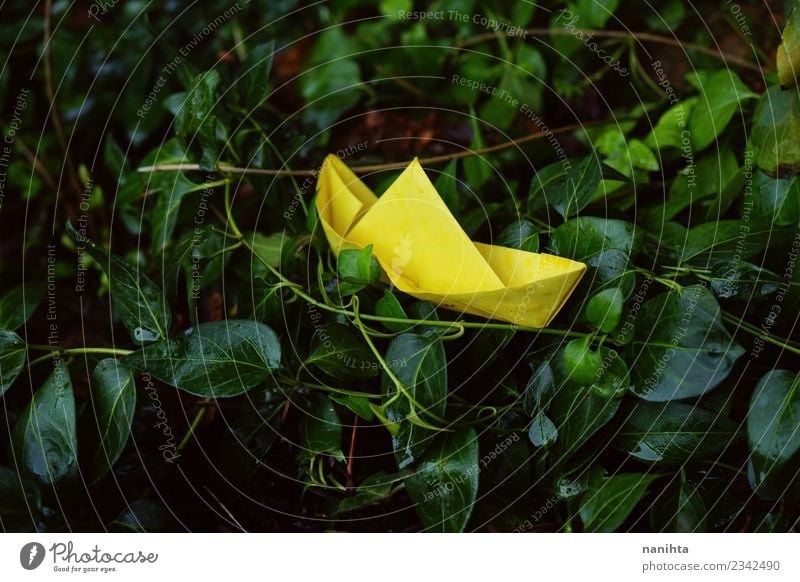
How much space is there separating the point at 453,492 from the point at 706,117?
0.32 meters

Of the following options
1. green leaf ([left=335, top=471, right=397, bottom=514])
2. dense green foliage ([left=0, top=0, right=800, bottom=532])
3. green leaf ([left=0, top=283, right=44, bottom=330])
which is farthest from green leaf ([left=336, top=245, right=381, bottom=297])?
green leaf ([left=0, top=283, right=44, bottom=330])

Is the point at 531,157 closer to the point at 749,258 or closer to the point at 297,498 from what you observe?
the point at 749,258

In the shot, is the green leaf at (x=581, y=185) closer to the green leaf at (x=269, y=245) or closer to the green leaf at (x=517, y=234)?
the green leaf at (x=517, y=234)

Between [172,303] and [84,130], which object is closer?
[172,303]

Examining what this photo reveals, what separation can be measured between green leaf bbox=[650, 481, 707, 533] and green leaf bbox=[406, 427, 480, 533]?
11cm

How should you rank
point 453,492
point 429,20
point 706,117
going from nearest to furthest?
point 453,492
point 706,117
point 429,20

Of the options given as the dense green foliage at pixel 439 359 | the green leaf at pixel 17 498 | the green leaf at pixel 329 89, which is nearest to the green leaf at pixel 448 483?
the dense green foliage at pixel 439 359

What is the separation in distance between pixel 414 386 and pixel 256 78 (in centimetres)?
25

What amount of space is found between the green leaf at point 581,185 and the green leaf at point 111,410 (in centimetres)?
27

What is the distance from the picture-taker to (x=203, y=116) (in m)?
0.47

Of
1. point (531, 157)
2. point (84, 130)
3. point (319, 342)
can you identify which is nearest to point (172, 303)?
point (319, 342)

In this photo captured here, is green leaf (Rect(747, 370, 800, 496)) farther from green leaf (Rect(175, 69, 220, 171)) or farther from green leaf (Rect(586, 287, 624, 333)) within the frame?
green leaf (Rect(175, 69, 220, 171))
